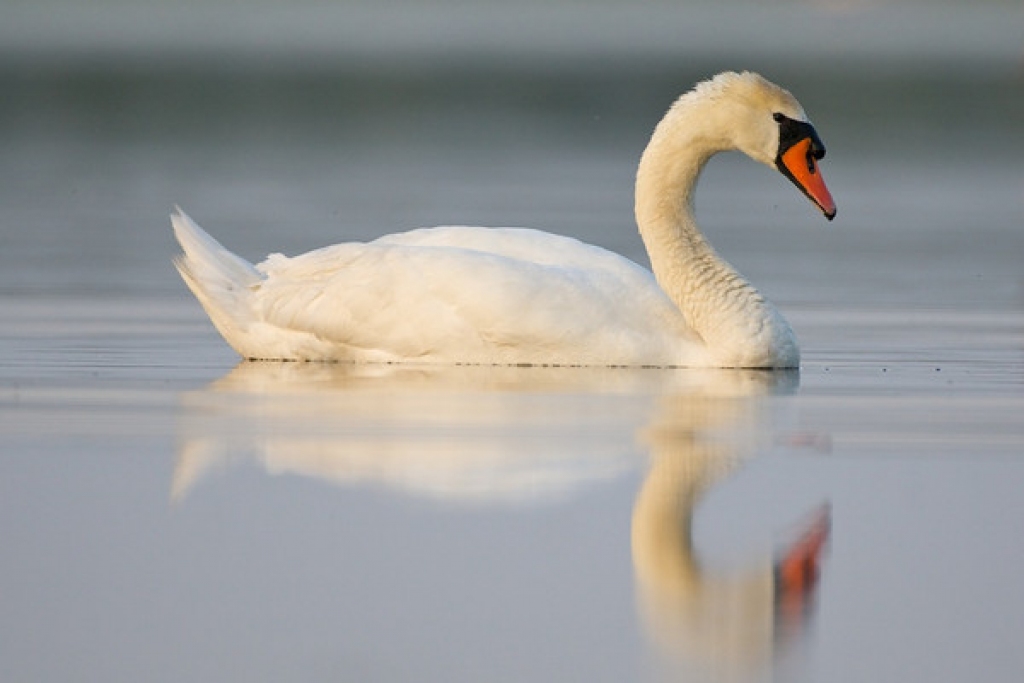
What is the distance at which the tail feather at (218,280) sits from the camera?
38.4 feet

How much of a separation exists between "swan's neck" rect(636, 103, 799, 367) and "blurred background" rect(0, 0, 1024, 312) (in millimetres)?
2294

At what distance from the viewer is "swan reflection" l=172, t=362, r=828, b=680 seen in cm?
653

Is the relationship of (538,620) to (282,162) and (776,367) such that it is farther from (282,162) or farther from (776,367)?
(282,162)

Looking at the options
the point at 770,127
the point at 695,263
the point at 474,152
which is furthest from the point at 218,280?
the point at 474,152

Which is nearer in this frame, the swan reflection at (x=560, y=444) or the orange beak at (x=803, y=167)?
the swan reflection at (x=560, y=444)

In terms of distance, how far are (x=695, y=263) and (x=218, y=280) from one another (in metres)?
2.03

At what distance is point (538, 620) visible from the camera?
6316mm

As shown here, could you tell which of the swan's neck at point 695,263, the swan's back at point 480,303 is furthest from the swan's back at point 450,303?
the swan's neck at point 695,263

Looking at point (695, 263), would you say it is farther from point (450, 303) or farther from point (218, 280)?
point (218, 280)

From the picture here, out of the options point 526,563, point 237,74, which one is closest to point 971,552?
point 526,563

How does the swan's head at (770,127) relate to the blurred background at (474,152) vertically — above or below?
below

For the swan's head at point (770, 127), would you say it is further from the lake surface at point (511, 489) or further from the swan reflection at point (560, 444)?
the swan reflection at point (560, 444)

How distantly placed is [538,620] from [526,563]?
53 cm

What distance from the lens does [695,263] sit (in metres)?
11.7
